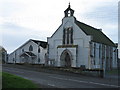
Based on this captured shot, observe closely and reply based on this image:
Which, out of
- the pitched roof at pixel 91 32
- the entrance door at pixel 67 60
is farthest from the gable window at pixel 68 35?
the entrance door at pixel 67 60

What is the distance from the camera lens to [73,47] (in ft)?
137

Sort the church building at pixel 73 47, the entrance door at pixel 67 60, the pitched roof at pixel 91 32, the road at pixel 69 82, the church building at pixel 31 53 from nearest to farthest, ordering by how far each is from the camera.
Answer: the road at pixel 69 82
the church building at pixel 73 47
the entrance door at pixel 67 60
the pitched roof at pixel 91 32
the church building at pixel 31 53

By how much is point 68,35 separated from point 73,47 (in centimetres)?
345

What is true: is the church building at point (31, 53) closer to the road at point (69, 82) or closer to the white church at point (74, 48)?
the white church at point (74, 48)

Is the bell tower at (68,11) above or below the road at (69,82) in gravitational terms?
above

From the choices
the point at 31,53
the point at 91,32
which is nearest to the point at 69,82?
the point at 91,32

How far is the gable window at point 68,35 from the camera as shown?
Answer: 43.2m

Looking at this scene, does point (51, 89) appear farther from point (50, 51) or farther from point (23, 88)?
point (50, 51)

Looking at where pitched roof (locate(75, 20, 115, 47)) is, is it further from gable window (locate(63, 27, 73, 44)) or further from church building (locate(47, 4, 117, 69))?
gable window (locate(63, 27, 73, 44))

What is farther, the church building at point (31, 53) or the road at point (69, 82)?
the church building at point (31, 53)

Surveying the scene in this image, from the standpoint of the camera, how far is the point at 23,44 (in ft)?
194

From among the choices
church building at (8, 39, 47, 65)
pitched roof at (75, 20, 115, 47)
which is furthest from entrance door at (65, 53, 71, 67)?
church building at (8, 39, 47, 65)

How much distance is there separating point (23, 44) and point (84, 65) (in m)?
25.2

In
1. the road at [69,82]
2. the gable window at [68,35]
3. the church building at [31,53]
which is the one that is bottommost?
the road at [69,82]
